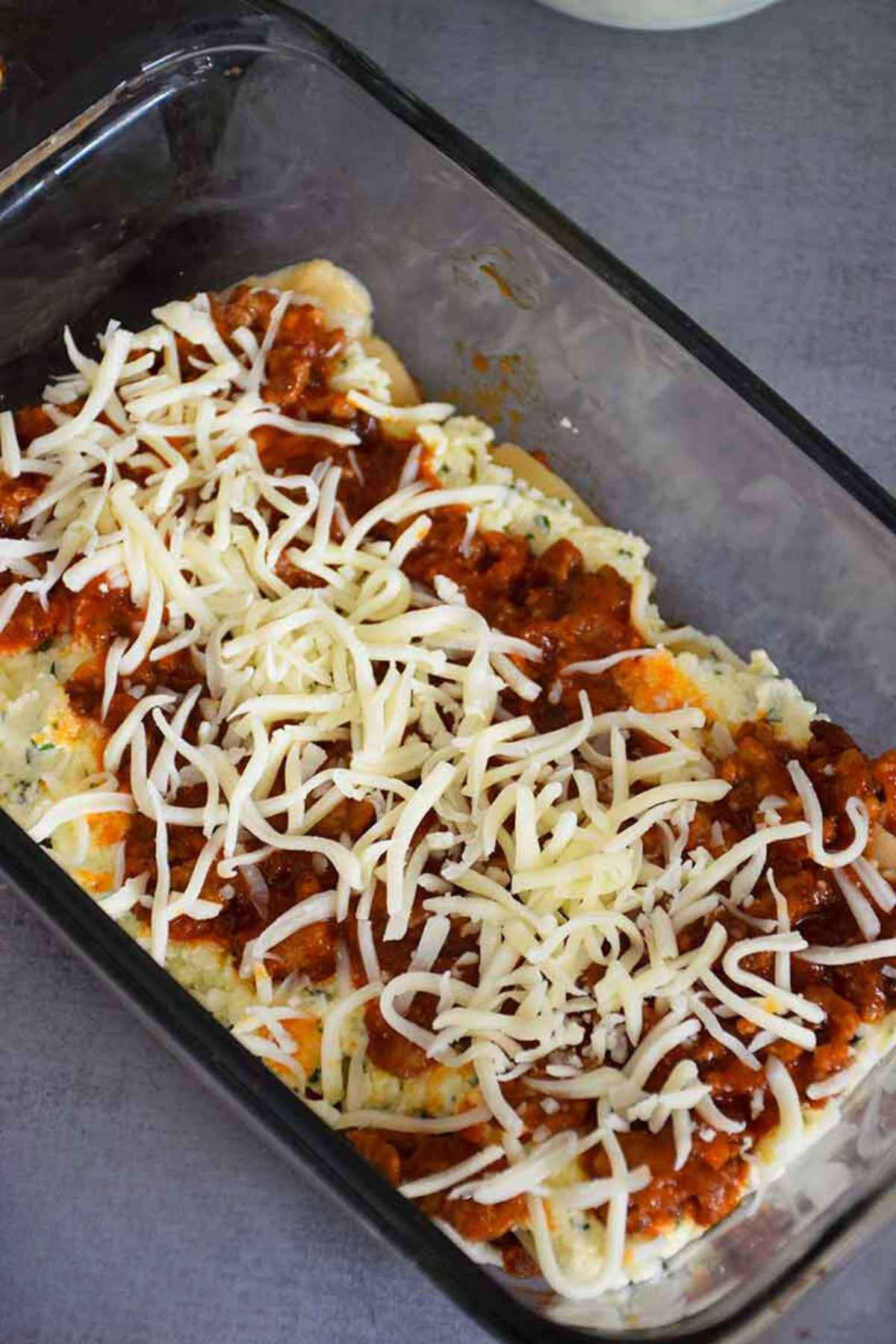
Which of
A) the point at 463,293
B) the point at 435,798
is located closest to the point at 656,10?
the point at 463,293

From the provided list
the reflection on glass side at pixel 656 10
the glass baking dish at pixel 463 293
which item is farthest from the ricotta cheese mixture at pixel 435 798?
the reflection on glass side at pixel 656 10

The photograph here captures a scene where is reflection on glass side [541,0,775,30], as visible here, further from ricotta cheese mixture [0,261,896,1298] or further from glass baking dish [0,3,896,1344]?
ricotta cheese mixture [0,261,896,1298]

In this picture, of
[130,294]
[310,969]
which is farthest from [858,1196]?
[130,294]

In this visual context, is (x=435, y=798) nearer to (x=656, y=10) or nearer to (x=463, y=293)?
(x=463, y=293)

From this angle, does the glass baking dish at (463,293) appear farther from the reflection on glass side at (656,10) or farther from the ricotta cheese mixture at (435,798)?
the reflection on glass side at (656,10)

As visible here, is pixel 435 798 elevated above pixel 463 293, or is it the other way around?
pixel 463 293

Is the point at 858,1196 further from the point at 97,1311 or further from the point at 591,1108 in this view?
the point at 97,1311

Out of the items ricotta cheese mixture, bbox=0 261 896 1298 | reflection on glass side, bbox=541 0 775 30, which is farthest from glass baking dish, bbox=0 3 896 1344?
reflection on glass side, bbox=541 0 775 30
